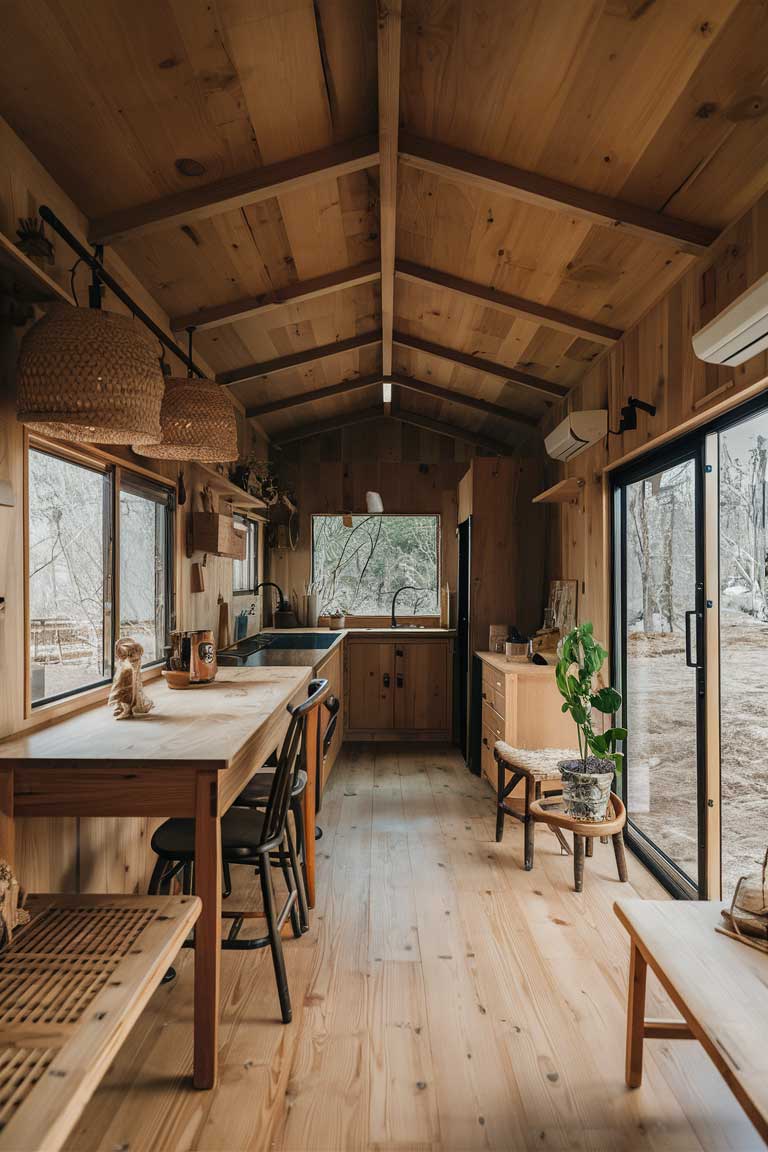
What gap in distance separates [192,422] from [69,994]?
1778mm

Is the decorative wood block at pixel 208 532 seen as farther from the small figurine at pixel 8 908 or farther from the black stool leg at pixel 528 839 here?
the small figurine at pixel 8 908

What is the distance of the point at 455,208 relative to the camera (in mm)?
2711

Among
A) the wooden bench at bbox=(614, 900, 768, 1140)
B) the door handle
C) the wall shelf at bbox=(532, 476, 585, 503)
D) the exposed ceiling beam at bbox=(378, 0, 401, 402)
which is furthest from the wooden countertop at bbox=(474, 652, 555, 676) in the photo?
the exposed ceiling beam at bbox=(378, 0, 401, 402)

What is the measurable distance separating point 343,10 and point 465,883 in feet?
10.1

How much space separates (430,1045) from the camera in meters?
1.87

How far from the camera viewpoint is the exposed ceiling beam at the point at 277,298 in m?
3.26

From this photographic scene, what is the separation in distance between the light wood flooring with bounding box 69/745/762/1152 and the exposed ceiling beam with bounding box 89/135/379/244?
2518 millimetres

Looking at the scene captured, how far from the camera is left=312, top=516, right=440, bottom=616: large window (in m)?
6.01

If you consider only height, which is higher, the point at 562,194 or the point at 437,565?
the point at 562,194

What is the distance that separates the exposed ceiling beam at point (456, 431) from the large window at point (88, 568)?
124 inches

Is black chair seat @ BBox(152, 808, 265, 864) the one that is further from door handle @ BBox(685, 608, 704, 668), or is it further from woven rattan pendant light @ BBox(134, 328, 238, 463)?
door handle @ BBox(685, 608, 704, 668)

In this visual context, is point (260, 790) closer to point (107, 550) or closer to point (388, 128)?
point (107, 550)

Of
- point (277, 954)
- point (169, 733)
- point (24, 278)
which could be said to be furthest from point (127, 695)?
point (24, 278)

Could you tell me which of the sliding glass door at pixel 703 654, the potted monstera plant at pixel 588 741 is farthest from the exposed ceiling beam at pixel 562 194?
the potted monstera plant at pixel 588 741
